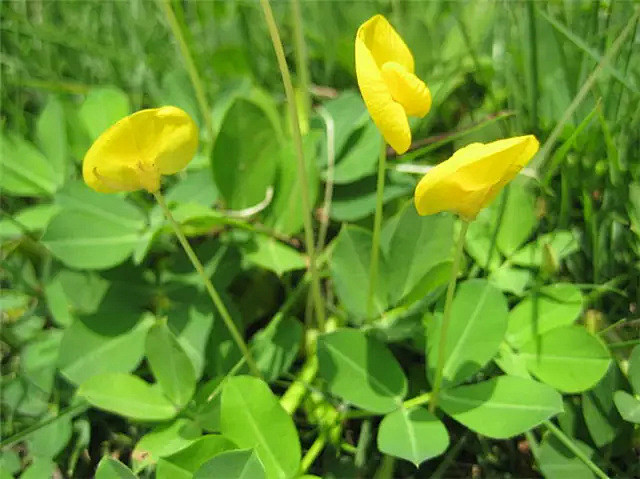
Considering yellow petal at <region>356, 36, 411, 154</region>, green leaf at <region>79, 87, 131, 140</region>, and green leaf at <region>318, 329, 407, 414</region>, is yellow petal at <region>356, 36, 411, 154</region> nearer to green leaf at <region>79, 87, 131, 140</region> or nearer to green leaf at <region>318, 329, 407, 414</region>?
green leaf at <region>318, 329, 407, 414</region>

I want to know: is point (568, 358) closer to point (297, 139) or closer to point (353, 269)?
point (353, 269)

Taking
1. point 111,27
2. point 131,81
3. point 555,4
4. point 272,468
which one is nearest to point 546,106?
point 555,4

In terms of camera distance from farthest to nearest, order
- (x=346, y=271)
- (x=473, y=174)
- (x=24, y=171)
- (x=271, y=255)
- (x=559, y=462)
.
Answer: (x=24, y=171)
(x=271, y=255)
(x=346, y=271)
(x=559, y=462)
(x=473, y=174)

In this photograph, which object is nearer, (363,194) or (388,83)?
(388,83)

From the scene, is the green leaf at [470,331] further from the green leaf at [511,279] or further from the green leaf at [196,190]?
the green leaf at [196,190]

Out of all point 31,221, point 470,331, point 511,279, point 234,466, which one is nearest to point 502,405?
point 470,331

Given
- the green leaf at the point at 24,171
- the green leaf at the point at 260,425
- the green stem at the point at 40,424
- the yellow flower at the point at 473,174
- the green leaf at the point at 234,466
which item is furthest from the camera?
the green leaf at the point at 24,171

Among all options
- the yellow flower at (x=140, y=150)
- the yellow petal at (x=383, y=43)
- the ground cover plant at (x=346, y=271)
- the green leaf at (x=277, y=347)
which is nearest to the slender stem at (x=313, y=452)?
the ground cover plant at (x=346, y=271)
